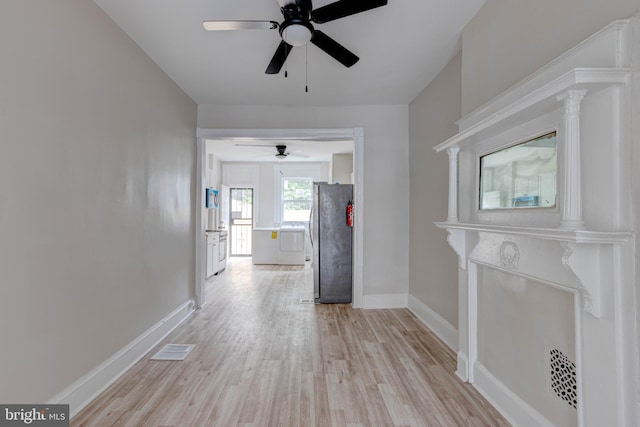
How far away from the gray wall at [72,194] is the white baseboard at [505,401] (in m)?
2.58

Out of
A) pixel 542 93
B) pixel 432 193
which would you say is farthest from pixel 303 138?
pixel 542 93

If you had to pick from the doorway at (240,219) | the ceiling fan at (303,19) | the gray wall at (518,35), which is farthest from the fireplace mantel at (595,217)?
the doorway at (240,219)

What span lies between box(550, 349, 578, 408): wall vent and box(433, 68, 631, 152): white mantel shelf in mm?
1152

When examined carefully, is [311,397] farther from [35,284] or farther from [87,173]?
[87,173]

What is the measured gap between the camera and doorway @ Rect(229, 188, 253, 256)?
824 cm

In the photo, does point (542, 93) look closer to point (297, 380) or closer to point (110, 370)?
point (297, 380)

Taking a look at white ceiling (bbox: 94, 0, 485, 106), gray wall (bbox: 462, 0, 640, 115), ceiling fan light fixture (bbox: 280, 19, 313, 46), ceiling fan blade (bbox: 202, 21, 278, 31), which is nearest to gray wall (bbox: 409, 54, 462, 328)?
white ceiling (bbox: 94, 0, 485, 106)

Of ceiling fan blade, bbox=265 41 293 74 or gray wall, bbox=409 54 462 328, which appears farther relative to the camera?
gray wall, bbox=409 54 462 328

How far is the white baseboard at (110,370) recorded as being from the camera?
1.86 metres

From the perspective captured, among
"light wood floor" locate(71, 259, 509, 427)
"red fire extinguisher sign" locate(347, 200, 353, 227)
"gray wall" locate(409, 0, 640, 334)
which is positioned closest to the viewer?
"gray wall" locate(409, 0, 640, 334)

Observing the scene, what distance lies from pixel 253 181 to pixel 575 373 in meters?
7.34

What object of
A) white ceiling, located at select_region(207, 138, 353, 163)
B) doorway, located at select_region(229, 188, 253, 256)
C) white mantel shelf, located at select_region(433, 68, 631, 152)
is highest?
white ceiling, located at select_region(207, 138, 353, 163)

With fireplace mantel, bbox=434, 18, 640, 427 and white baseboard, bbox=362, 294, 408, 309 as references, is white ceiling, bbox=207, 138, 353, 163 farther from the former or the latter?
fireplace mantel, bbox=434, 18, 640, 427

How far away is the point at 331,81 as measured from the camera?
3271mm
